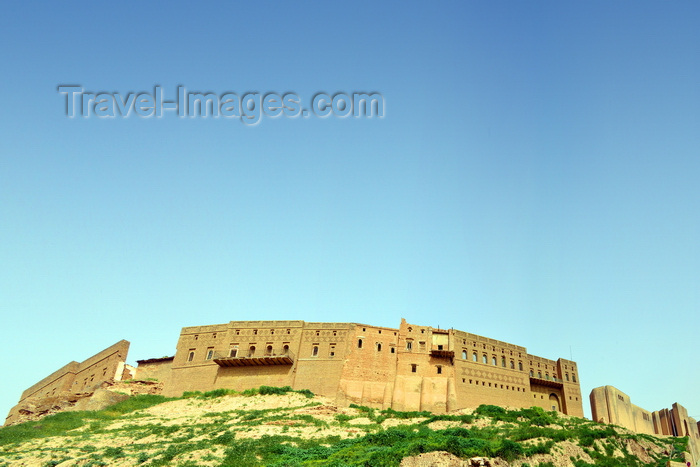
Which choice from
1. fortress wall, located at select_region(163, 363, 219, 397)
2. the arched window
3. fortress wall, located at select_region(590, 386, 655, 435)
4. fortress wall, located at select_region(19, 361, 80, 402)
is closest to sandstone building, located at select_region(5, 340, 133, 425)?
fortress wall, located at select_region(19, 361, 80, 402)

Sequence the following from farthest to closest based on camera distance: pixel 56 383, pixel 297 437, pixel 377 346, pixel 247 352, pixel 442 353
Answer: pixel 56 383
pixel 247 352
pixel 377 346
pixel 442 353
pixel 297 437

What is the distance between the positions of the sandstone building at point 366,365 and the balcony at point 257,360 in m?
0.08

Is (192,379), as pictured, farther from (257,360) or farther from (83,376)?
(83,376)

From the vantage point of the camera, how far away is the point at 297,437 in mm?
32938

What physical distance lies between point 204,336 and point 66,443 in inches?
670

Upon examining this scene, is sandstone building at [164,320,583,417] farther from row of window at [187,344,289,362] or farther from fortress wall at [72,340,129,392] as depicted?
fortress wall at [72,340,129,392]

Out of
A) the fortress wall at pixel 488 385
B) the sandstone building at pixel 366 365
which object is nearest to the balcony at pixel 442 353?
the sandstone building at pixel 366 365

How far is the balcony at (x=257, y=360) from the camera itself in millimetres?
46938

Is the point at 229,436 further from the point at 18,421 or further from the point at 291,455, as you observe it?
the point at 18,421

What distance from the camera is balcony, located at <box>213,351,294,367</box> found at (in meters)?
46.9

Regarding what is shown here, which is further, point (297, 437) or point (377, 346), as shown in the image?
point (377, 346)

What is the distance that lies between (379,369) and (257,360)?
9.52m

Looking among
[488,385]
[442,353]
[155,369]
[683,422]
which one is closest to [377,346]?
[442,353]

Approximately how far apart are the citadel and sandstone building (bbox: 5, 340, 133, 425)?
126 millimetres
